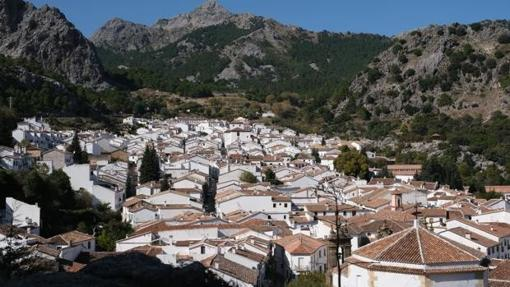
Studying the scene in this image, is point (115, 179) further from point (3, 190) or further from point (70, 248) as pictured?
point (70, 248)

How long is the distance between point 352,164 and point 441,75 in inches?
1698

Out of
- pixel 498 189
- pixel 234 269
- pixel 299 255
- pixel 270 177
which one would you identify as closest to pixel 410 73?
pixel 498 189

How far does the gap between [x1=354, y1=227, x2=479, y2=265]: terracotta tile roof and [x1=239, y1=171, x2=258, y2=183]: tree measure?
38850mm

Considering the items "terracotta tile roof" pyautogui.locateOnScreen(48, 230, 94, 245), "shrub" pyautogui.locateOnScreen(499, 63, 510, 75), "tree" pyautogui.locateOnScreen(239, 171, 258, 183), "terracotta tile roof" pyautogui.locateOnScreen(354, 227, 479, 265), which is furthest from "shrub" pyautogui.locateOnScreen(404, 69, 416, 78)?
"terracotta tile roof" pyautogui.locateOnScreen(354, 227, 479, 265)

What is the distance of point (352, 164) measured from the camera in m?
63.1

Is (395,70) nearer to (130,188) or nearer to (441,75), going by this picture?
(441,75)

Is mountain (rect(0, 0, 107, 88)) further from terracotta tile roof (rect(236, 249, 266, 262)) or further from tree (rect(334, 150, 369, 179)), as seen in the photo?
terracotta tile roof (rect(236, 249, 266, 262))

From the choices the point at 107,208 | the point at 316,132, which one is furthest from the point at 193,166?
the point at 316,132

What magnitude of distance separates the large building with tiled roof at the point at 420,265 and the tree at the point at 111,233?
2165cm

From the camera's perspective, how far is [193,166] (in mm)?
57125

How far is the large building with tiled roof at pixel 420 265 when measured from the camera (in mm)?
13633

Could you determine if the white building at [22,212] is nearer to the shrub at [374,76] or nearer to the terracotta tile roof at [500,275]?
the terracotta tile roof at [500,275]

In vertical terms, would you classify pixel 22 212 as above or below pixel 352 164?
below

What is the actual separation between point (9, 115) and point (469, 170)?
42.9 m
